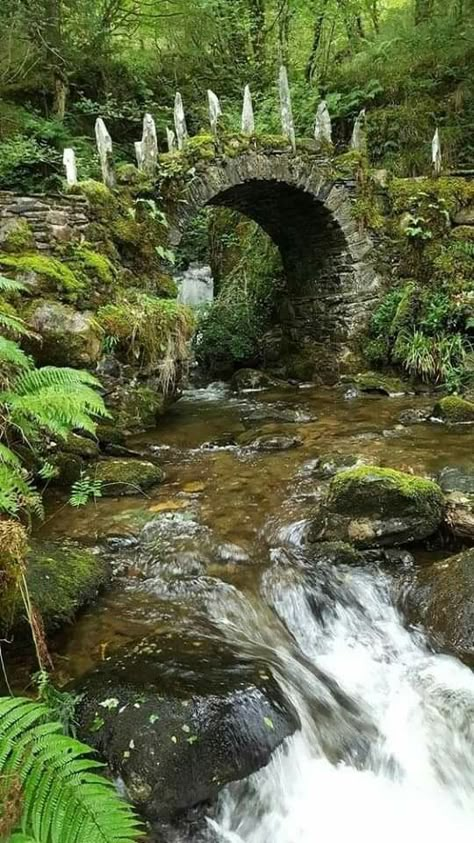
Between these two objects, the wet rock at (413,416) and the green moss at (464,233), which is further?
the green moss at (464,233)

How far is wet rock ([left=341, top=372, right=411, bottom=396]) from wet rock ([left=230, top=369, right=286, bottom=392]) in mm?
1845

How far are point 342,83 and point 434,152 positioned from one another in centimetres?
481

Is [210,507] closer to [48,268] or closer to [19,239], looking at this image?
[48,268]

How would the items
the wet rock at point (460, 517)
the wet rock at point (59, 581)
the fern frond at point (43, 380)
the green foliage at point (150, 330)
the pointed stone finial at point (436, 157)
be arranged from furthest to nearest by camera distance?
the pointed stone finial at point (436, 157), the green foliage at point (150, 330), the wet rock at point (460, 517), the fern frond at point (43, 380), the wet rock at point (59, 581)

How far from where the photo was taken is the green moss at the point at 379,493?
4312mm

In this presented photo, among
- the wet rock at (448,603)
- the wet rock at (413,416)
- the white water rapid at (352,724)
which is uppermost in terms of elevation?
the wet rock at (413,416)

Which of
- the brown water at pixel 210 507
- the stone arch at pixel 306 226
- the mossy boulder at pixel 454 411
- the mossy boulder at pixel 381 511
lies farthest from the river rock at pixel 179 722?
the stone arch at pixel 306 226

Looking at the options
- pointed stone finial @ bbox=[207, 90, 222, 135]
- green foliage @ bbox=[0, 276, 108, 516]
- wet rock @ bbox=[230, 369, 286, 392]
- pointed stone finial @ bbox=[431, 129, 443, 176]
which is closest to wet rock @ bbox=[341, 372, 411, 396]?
wet rock @ bbox=[230, 369, 286, 392]

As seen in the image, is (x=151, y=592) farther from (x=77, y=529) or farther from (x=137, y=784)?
(x=137, y=784)

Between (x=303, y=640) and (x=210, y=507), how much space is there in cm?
173

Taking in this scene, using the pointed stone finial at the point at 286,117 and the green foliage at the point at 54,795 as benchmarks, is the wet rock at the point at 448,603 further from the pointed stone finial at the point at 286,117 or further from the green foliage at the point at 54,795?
the pointed stone finial at the point at 286,117

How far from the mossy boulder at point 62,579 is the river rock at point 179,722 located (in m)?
0.51

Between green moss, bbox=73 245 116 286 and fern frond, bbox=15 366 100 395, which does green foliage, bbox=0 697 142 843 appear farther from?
green moss, bbox=73 245 116 286

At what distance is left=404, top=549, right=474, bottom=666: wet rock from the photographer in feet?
11.4
